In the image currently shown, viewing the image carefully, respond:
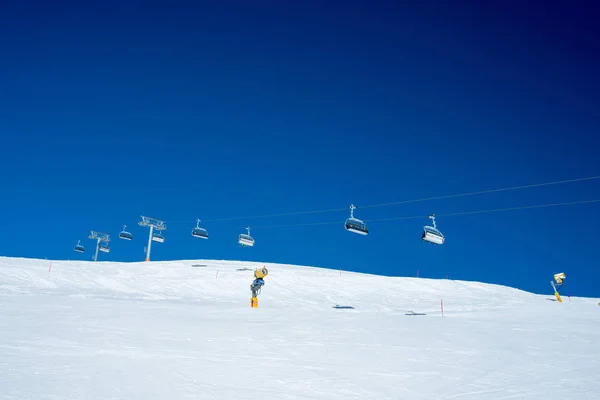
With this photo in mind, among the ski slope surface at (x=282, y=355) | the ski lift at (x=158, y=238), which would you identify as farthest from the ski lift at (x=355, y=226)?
the ski lift at (x=158, y=238)

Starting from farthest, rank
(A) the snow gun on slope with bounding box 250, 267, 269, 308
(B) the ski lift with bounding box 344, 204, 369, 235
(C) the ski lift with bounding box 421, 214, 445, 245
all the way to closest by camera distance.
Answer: (B) the ski lift with bounding box 344, 204, 369, 235 < (C) the ski lift with bounding box 421, 214, 445, 245 < (A) the snow gun on slope with bounding box 250, 267, 269, 308

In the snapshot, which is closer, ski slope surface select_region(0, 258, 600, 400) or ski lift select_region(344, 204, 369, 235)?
ski slope surface select_region(0, 258, 600, 400)

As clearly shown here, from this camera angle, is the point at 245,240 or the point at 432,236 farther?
the point at 245,240

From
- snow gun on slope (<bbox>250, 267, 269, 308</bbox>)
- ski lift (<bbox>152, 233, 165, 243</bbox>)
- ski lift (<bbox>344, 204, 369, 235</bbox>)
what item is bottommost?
snow gun on slope (<bbox>250, 267, 269, 308</bbox>)

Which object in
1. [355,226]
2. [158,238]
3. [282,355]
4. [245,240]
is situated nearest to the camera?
[282,355]

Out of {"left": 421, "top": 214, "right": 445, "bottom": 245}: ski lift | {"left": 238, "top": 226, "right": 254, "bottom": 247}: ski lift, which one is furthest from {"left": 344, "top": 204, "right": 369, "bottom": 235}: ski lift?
{"left": 238, "top": 226, "right": 254, "bottom": 247}: ski lift

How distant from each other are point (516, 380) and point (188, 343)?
615 centimetres

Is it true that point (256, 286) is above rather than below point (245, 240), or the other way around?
below

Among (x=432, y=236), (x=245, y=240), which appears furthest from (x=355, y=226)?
(x=245, y=240)

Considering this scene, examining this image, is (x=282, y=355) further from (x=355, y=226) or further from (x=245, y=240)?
(x=245, y=240)

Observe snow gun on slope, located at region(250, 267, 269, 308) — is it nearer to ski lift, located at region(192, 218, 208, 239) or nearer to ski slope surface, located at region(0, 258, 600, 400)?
ski slope surface, located at region(0, 258, 600, 400)

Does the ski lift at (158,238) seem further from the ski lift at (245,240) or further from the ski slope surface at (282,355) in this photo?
the ski slope surface at (282,355)

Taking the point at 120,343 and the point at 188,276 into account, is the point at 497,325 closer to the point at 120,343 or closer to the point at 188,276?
the point at 120,343

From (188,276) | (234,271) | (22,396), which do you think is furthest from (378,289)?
(22,396)
